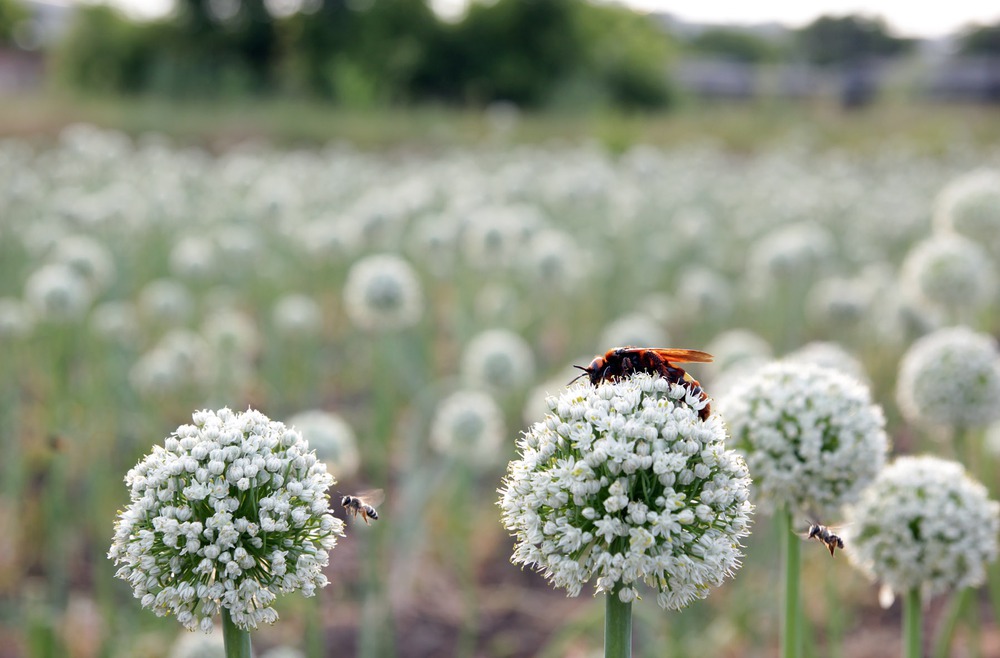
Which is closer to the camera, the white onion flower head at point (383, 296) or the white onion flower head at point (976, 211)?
the white onion flower head at point (976, 211)

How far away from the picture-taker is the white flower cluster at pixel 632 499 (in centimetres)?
141

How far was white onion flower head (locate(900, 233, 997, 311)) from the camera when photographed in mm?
4188

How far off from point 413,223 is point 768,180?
4603mm

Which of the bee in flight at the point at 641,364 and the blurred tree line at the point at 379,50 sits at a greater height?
the blurred tree line at the point at 379,50

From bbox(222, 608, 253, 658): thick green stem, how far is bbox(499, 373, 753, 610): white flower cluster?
44cm

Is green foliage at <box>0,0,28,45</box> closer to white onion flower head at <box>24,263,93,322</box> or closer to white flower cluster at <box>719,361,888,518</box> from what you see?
white onion flower head at <box>24,263,93,322</box>

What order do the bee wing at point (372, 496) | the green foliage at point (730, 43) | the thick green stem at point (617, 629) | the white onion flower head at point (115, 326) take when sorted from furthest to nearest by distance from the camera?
the green foliage at point (730, 43)
the white onion flower head at point (115, 326)
the bee wing at point (372, 496)
the thick green stem at point (617, 629)

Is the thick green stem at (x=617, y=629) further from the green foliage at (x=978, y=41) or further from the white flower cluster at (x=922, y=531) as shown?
the green foliage at (x=978, y=41)

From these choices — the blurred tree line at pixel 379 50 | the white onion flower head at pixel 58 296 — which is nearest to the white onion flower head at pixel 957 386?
the white onion flower head at pixel 58 296

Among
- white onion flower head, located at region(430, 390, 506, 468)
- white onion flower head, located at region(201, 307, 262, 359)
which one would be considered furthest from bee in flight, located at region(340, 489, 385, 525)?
white onion flower head, located at region(201, 307, 262, 359)

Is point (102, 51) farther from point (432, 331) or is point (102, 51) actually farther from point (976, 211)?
point (976, 211)

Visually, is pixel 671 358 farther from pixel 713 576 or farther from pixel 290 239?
pixel 290 239

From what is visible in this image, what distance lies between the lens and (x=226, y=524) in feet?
4.78

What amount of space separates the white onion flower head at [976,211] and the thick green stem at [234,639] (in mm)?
4135
